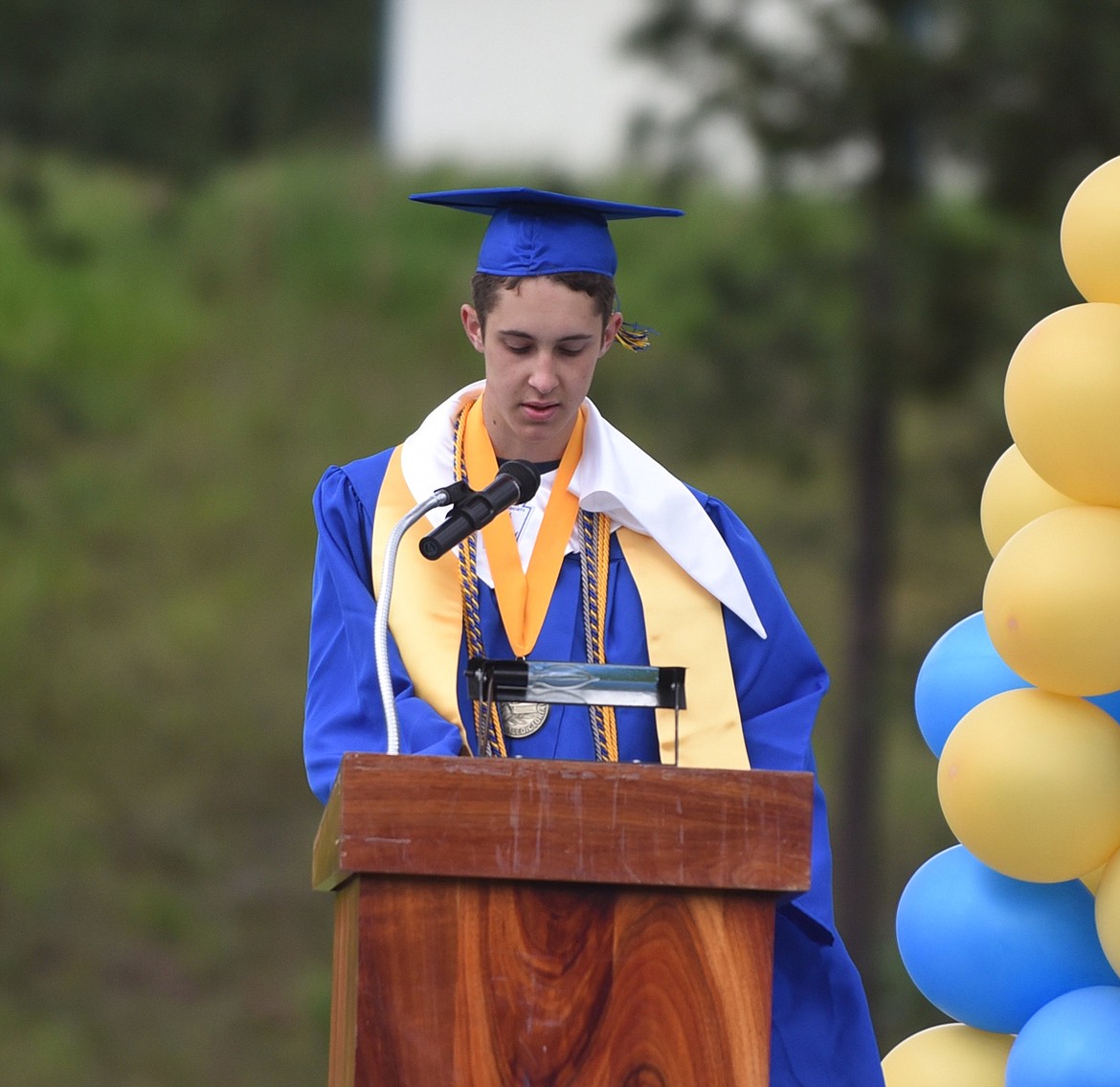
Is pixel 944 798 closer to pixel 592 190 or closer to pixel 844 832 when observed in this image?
pixel 844 832

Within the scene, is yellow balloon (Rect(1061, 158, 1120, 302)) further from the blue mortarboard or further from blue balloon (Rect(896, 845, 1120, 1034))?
blue balloon (Rect(896, 845, 1120, 1034))

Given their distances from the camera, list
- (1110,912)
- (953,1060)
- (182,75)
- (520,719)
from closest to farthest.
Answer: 1. (520,719)
2. (1110,912)
3. (953,1060)
4. (182,75)

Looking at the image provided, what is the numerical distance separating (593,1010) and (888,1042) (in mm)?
7076

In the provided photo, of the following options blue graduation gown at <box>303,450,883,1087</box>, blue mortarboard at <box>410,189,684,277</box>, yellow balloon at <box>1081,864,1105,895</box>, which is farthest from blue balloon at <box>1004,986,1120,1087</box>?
blue mortarboard at <box>410,189,684,277</box>

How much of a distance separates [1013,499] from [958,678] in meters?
0.32

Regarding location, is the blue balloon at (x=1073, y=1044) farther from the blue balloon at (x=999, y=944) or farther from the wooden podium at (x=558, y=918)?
the wooden podium at (x=558, y=918)

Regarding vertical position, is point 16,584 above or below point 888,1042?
above

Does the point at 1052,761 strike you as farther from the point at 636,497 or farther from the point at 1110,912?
the point at 636,497

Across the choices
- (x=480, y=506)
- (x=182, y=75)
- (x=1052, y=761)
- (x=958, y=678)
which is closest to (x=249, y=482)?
(x=182, y=75)

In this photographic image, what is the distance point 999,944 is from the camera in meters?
3.25

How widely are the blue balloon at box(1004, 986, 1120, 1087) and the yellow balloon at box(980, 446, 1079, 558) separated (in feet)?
2.53

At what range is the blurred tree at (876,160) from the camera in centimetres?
996

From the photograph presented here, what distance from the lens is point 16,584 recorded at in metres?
12.6

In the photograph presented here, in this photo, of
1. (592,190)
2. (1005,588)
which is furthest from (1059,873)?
(592,190)
